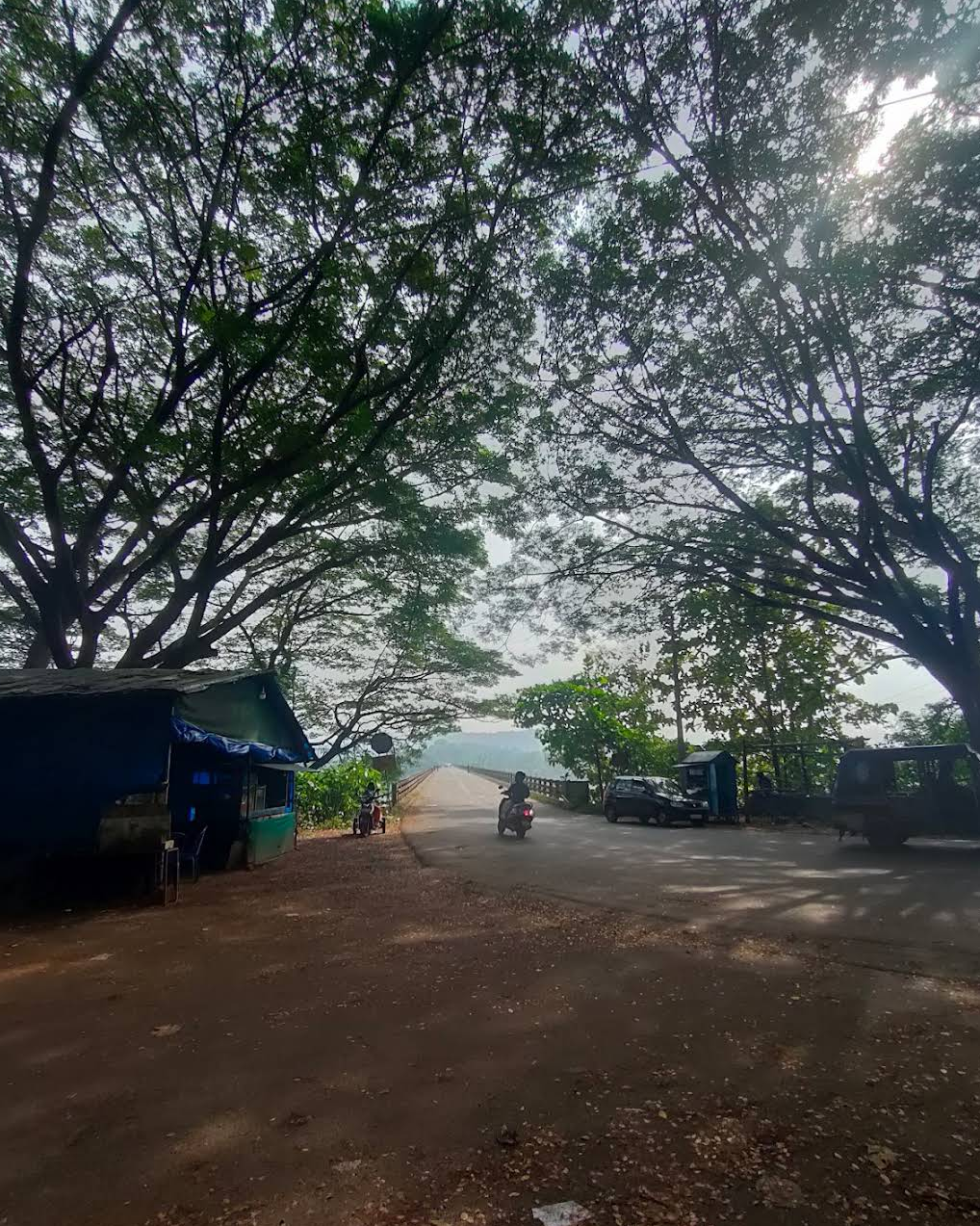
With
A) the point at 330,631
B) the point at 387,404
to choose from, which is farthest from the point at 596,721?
the point at 387,404

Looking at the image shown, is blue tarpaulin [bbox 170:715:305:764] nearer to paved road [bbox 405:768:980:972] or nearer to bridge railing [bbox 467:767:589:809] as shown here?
paved road [bbox 405:768:980:972]

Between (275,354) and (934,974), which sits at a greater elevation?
(275,354)

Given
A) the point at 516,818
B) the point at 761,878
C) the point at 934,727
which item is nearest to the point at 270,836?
the point at 516,818

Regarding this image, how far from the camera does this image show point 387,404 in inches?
394

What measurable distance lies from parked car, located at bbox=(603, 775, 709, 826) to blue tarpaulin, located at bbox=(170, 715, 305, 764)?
1188 cm

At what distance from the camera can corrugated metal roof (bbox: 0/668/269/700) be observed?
8.20 m

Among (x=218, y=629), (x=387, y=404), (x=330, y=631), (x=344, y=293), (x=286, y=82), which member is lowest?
(x=218, y=629)

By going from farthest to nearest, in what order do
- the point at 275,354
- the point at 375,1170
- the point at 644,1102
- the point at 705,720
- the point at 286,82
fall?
the point at 705,720 → the point at 275,354 → the point at 286,82 → the point at 644,1102 → the point at 375,1170

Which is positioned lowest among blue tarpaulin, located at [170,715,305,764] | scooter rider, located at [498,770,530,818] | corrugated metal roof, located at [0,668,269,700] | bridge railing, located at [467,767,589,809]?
bridge railing, located at [467,767,589,809]

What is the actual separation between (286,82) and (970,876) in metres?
14.1

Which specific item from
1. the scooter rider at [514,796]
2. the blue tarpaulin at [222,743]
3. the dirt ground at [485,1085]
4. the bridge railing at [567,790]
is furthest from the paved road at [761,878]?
the bridge railing at [567,790]

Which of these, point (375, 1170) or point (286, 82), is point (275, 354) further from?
point (375, 1170)

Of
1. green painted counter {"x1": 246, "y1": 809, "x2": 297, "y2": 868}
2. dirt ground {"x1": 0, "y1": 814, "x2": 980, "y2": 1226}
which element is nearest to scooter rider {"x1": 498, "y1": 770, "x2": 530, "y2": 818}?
green painted counter {"x1": 246, "y1": 809, "x2": 297, "y2": 868}

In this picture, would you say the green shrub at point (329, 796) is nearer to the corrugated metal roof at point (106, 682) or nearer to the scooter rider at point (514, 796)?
the scooter rider at point (514, 796)
